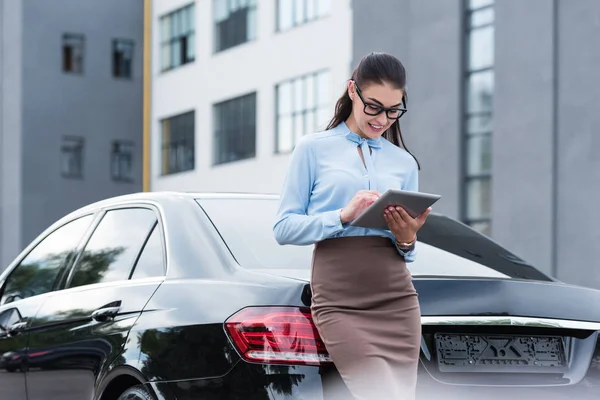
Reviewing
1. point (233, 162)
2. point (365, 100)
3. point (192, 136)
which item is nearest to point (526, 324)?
point (365, 100)

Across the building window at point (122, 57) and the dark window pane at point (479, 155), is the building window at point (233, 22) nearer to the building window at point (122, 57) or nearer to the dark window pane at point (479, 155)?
the building window at point (122, 57)

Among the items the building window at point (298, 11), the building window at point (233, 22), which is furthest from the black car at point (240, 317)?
the building window at point (233, 22)

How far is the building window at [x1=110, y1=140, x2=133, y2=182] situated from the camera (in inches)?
1775

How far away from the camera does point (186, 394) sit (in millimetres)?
3967

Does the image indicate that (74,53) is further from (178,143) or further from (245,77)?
(245,77)

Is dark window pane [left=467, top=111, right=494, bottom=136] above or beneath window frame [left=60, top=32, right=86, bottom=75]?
beneath

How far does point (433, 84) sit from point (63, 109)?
22.7 metres

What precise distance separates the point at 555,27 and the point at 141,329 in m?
18.2

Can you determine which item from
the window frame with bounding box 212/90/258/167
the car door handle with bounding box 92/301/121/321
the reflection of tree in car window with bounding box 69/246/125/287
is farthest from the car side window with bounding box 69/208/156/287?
the window frame with bounding box 212/90/258/167

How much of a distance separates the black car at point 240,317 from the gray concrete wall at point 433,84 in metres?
18.7

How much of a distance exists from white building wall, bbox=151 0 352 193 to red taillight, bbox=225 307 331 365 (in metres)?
25.3

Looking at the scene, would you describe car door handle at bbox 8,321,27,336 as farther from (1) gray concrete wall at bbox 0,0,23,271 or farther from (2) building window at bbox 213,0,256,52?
(1) gray concrete wall at bbox 0,0,23,271

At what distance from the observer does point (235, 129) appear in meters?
35.9

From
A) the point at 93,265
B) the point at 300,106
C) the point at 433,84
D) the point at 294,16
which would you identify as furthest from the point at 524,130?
the point at 93,265
